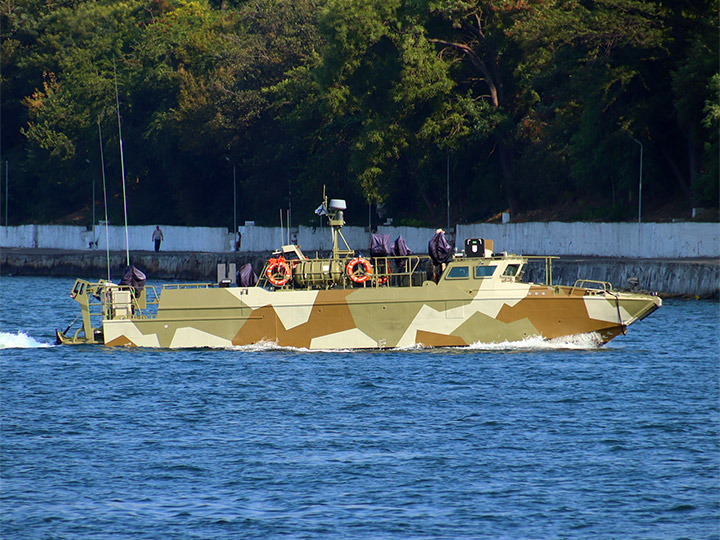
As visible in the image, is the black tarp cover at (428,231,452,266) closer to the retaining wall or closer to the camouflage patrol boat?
the camouflage patrol boat

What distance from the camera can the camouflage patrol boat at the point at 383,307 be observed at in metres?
28.7

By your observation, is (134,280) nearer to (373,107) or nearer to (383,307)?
(383,307)

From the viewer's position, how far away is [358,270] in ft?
96.5

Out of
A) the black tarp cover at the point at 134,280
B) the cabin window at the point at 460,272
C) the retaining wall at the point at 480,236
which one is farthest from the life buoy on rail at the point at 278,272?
the retaining wall at the point at 480,236

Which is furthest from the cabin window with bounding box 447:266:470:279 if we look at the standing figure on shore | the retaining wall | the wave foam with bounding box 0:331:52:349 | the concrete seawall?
the standing figure on shore

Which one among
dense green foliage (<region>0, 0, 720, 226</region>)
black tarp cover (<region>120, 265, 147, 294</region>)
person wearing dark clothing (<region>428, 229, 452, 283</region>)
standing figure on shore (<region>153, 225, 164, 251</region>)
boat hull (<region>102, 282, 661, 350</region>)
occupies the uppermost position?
dense green foliage (<region>0, 0, 720, 226</region>)

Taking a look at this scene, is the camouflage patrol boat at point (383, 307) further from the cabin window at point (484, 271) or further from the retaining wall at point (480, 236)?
the retaining wall at point (480, 236)

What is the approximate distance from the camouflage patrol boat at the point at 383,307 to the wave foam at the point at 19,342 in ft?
16.1

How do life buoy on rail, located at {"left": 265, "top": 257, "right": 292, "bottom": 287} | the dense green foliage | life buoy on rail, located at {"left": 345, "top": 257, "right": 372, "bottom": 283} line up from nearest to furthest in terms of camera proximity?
life buoy on rail, located at {"left": 345, "top": 257, "right": 372, "bottom": 283} → life buoy on rail, located at {"left": 265, "top": 257, "right": 292, "bottom": 287} → the dense green foliage

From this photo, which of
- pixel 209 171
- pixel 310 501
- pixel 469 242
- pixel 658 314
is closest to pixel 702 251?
pixel 658 314

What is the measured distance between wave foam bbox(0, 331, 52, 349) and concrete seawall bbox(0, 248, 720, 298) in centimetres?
2585

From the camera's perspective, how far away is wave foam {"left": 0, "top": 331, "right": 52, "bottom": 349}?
113 ft

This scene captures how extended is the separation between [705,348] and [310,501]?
747 inches

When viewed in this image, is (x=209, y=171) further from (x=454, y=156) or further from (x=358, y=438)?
(x=358, y=438)
